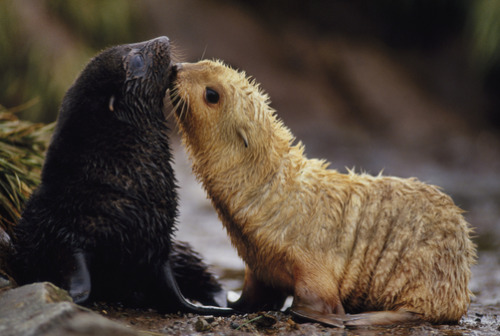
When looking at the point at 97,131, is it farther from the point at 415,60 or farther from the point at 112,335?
the point at 415,60

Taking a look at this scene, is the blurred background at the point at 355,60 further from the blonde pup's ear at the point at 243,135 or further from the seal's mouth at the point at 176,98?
the blonde pup's ear at the point at 243,135

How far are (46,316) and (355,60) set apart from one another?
986 centimetres

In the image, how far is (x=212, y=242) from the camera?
7.88m

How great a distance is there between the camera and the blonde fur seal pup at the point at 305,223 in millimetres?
4121

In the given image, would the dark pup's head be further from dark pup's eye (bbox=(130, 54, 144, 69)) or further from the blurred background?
the blurred background

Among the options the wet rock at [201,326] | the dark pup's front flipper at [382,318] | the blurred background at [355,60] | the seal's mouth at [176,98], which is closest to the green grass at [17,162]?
the seal's mouth at [176,98]

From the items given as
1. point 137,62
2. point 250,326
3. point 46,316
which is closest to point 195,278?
point 250,326

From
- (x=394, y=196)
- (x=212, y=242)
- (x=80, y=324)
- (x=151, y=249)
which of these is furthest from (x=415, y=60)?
(x=80, y=324)

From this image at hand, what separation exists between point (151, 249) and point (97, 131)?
83 cm

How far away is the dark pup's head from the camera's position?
4.14 meters

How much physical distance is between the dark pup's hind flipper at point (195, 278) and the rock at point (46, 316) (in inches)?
72.6

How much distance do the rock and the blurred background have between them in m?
6.47

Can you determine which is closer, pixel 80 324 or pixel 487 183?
pixel 80 324

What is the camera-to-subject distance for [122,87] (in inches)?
169
